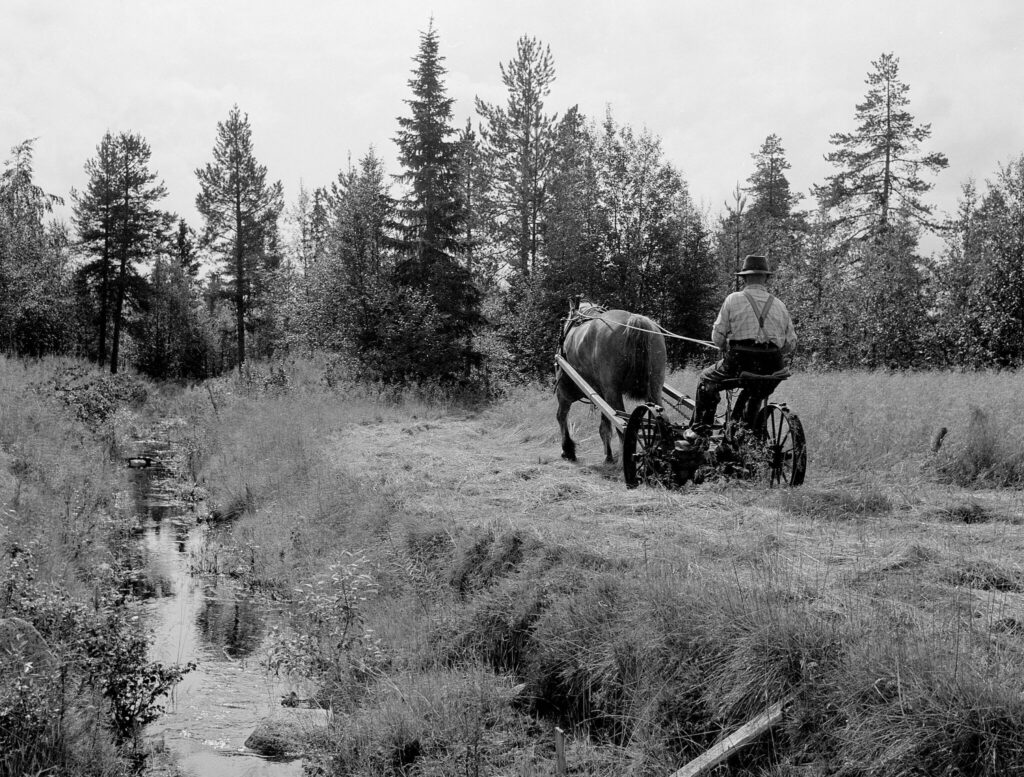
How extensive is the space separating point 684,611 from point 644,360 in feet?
17.8

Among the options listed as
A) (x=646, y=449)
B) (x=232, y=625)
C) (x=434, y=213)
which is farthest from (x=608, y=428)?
(x=434, y=213)

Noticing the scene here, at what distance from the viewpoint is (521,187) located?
30969 mm

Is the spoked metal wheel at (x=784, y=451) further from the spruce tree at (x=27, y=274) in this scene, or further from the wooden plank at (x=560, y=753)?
the spruce tree at (x=27, y=274)

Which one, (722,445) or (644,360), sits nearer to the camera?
(722,445)

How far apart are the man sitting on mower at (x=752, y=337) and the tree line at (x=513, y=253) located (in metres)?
15.4

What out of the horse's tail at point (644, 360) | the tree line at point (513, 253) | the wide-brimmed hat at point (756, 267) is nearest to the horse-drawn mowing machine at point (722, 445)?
the wide-brimmed hat at point (756, 267)

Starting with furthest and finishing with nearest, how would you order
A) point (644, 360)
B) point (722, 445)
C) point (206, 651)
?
point (644, 360), point (722, 445), point (206, 651)

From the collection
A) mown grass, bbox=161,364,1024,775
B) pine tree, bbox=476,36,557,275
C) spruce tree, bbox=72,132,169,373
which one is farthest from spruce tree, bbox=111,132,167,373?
mown grass, bbox=161,364,1024,775

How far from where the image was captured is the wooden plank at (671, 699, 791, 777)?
3.19 meters

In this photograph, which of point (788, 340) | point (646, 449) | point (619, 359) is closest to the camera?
point (788, 340)

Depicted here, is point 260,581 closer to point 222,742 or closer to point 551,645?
point 222,742

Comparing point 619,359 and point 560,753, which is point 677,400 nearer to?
point 619,359

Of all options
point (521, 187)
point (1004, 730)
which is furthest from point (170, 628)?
point (521, 187)

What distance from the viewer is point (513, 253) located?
105 ft
